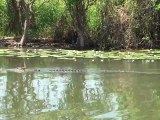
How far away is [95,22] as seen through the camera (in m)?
23.8

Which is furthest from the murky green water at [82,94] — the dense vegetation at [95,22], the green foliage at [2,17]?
the green foliage at [2,17]

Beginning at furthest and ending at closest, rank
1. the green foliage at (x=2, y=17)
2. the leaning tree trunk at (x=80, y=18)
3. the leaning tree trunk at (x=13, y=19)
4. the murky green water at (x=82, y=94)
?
the leaning tree trunk at (x=13, y=19) < the green foliage at (x=2, y=17) < the leaning tree trunk at (x=80, y=18) < the murky green water at (x=82, y=94)

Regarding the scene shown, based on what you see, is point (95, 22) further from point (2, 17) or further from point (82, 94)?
point (82, 94)

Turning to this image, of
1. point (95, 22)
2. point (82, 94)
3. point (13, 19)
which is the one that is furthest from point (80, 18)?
point (82, 94)

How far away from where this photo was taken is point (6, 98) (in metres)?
10.2

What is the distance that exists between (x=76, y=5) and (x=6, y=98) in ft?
46.4

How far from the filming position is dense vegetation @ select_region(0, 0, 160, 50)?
73.9 feet

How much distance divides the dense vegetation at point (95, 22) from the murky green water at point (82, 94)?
6468 millimetres

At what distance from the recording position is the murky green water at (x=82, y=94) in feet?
28.4

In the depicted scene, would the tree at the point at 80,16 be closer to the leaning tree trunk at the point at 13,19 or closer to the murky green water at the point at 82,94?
the leaning tree trunk at the point at 13,19

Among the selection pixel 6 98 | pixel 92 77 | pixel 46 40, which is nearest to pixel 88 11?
pixel 46 40

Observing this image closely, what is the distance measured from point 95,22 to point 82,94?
1337 cm

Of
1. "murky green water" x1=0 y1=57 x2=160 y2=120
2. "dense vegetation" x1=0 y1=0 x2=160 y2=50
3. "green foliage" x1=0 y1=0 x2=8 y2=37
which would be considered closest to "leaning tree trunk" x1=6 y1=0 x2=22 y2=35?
"dense vegetation" x1=0 y1=0 x2=160 y2=50

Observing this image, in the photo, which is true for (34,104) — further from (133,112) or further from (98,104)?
(133,112)
